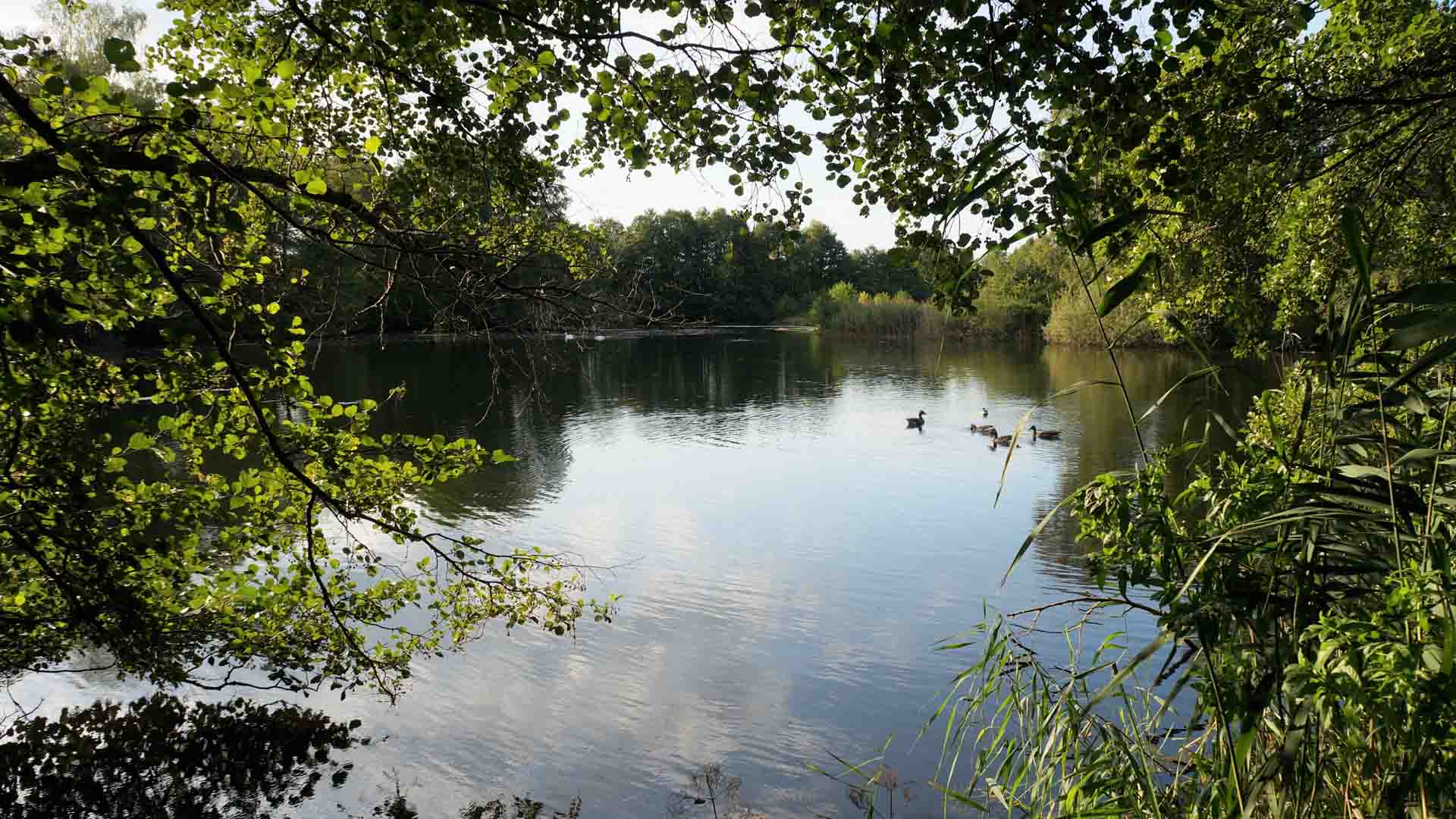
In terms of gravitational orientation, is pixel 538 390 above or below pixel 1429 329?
below

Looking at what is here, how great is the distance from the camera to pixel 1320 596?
241 centimetres

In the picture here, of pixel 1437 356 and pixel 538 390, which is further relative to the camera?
pixel 538 390

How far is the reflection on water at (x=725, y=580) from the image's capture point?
6246 mm

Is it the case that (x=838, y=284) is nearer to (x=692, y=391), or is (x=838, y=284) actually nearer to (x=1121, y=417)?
(x=692, y=391)

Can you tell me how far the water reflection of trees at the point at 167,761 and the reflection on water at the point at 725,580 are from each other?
1.28 feet

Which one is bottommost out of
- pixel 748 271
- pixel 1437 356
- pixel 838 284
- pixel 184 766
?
pixel 184 766

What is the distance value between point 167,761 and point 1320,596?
21.2ft

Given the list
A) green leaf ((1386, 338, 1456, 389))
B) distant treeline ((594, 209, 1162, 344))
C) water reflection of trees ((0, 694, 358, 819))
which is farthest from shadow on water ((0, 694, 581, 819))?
green leaf ((1386, 338, 1456, 389))

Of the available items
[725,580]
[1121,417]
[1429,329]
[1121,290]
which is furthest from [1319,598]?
[1121,417]

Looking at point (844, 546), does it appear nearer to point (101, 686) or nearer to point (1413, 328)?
point (101, 686)

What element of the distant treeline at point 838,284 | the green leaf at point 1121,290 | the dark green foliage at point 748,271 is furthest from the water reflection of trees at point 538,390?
the dark green foliage at point 748,271

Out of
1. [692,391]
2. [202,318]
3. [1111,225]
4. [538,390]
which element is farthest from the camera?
[692,391]

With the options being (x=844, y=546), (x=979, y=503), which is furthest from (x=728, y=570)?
(x=979, y=503)

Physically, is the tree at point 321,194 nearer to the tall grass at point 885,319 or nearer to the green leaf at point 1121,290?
the green leaf at point 1121,290
